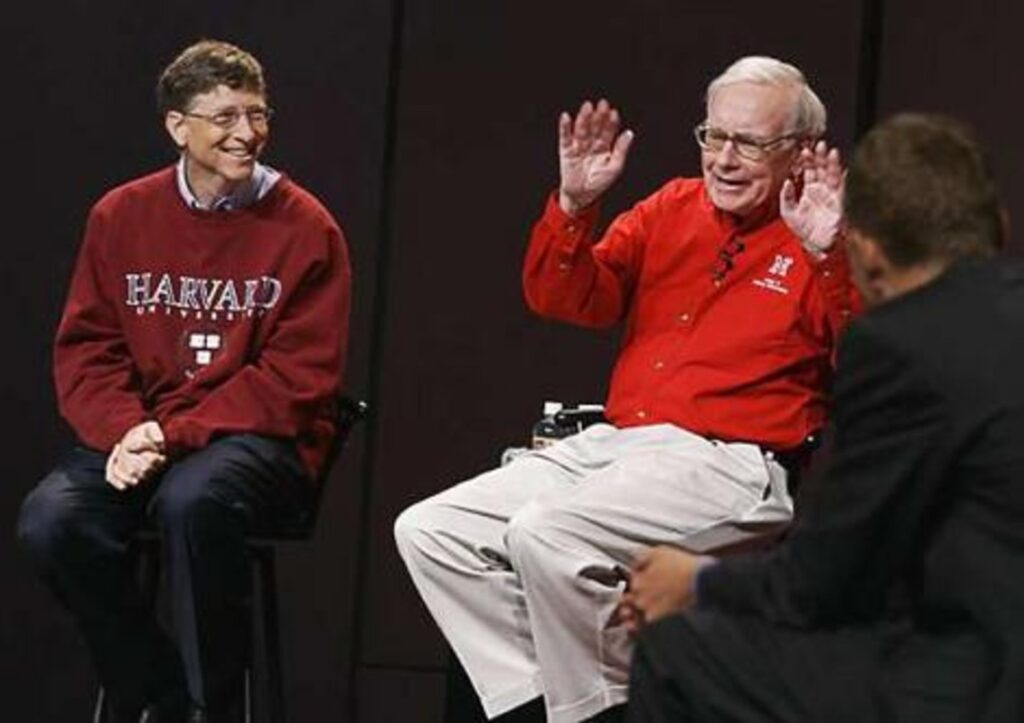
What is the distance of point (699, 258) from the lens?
14.1ft

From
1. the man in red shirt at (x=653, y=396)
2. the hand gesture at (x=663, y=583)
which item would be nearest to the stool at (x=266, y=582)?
the man in red shirt at (x=653, y=396)

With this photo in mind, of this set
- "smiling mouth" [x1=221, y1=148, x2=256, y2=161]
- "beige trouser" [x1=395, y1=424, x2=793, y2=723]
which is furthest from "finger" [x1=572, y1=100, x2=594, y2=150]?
"smiling mouth" [x1=221, y1=148, x2=256, y2=161]

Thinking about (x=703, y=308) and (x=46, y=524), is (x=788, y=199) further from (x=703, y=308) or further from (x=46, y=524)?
(x=46, y=524)

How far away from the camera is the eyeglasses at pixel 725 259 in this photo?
168 inches

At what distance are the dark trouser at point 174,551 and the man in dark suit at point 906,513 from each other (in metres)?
1.24

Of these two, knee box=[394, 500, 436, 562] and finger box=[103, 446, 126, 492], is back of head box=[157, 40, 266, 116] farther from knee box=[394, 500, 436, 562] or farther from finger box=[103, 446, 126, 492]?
knee box=[394, 500, 436, 562]

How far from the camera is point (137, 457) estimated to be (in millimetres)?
4203

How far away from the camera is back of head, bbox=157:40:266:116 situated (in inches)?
174

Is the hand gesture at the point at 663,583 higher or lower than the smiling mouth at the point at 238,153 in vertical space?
lower

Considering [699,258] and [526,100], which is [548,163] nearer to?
[526,100]

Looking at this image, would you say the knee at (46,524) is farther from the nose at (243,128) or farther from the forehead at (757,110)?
the forehead at (757,110)

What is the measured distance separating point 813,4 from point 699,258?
1000 mm

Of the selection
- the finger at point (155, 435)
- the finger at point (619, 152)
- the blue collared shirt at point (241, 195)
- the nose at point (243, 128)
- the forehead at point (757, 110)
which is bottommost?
the finger at point (155, 435)

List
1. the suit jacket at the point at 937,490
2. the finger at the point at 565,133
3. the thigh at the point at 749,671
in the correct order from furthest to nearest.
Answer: the finger at the point at 565,133 < the thigh at the point at 749,671 < the suit jacket at the point at 937,490
